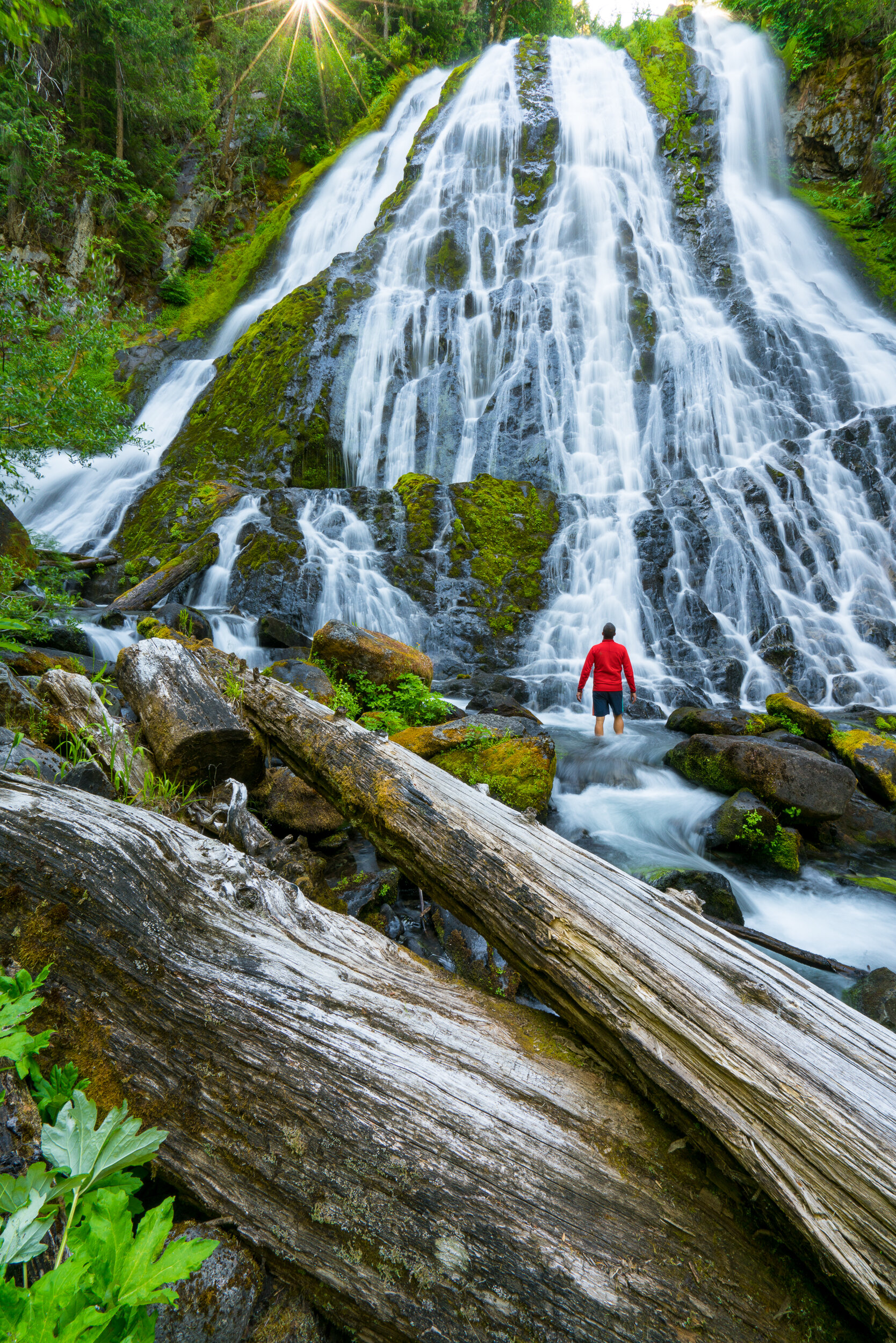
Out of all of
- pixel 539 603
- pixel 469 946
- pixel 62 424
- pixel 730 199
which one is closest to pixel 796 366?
pixel 730 199

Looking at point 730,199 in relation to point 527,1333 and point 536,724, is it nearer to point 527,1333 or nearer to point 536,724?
point 536,724

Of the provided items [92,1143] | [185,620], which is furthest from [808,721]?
[185,620]

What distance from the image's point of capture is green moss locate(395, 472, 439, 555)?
12.0 meters

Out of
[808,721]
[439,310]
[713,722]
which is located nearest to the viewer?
[808,721]

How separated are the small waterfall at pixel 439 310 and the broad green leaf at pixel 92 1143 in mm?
14530

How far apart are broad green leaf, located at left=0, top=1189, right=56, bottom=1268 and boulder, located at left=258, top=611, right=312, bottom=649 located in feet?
27.3

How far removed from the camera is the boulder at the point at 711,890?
434 cm

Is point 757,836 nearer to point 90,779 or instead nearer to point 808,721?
point 808,721

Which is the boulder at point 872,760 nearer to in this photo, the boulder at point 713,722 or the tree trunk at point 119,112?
the boulder at point 713,722

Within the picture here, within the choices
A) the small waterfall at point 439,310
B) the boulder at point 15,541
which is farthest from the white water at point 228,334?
the small waterfall at point 439,310

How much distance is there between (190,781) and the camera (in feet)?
12.7

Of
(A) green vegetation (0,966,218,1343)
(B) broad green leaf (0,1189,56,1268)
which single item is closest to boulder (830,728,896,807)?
(A) green vegetation (0,966,218,1343)

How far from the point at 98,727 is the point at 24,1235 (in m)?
2.96

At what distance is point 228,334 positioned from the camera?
69.9 ft
